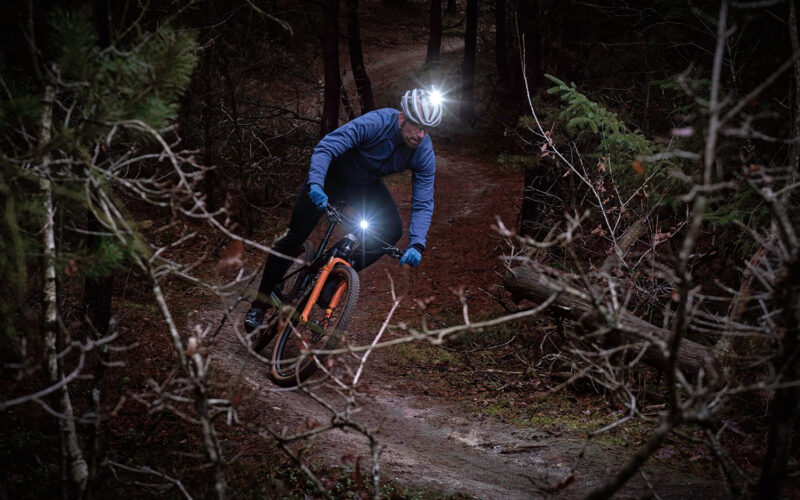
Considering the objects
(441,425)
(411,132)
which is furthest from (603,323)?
(411,132)

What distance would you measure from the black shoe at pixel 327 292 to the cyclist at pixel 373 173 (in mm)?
321

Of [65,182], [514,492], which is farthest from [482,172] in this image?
[65,182]

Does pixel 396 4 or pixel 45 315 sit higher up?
pixel 396 4

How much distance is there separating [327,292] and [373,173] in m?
1.33

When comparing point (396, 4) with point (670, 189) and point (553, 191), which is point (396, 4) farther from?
point (670, 189)

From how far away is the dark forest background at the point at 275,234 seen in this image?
2.21 meters

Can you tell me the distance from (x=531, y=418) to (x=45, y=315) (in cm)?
412

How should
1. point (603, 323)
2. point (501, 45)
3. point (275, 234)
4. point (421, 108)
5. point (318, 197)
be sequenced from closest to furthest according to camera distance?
point (318, 197) → point (603, 323) → point (421, 108) → point (275, 234) → point (501, 45)

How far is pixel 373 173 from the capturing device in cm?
571

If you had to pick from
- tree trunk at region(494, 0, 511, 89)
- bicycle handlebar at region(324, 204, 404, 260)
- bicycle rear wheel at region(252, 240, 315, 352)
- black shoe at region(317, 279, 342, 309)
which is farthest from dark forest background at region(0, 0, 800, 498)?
tree trunk at region(494, 0, 511, 89)

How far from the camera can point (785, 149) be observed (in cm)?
584

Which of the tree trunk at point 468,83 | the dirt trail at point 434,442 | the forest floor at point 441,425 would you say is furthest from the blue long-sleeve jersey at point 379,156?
the tree trunk at point 468,83

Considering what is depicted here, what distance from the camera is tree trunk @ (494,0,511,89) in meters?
18.0

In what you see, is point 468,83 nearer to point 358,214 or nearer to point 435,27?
point 435,27
